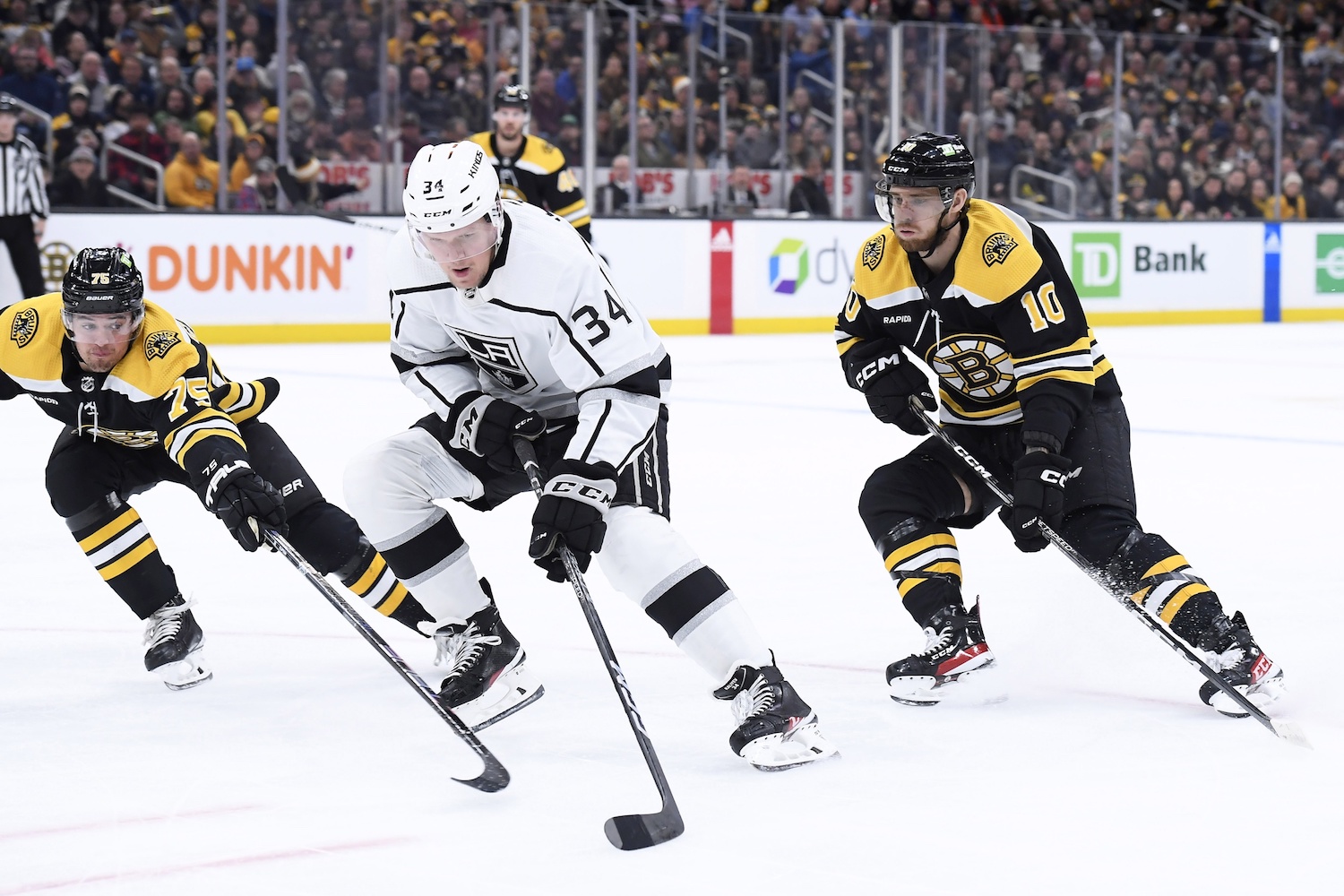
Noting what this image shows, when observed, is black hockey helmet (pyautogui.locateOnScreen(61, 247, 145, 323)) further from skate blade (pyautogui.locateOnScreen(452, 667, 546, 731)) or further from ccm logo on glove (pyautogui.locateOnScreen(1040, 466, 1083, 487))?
ccm logo on glove (pyautogui.locateOnScreen(1040, 466, 1083, 487))

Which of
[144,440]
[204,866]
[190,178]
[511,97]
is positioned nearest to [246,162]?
[190,178]

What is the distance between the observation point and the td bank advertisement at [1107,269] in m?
10.9

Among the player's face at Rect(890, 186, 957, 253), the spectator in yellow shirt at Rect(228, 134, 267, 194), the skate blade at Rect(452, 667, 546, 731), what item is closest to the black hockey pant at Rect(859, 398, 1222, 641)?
the player's face at Rect(890, 186, 957, 253)

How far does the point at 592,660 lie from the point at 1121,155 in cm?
1038

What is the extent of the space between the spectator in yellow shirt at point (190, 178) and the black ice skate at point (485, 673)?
7.07 metres

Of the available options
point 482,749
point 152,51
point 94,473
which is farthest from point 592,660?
point 152,51

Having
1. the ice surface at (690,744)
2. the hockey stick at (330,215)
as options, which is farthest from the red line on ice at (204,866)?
the hockey stick at (330,215)

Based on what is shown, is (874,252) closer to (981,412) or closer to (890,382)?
(890,382)

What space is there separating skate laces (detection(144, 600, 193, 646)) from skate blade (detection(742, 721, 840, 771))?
3.71ft

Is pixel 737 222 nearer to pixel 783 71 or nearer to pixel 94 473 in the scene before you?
pixel 783 71

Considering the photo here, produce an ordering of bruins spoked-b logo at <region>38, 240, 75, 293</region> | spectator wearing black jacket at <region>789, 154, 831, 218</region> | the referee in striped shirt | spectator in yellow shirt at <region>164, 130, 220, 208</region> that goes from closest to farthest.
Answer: the referee in striped shirt → bruins spoked-b logo at <region>38, 240, 75, 293</region> → spectator in yellow shirt at <region>164, 130, 220, 208</region> → spectator wearing black jacket at <region>789, 154, 831, 218</region>

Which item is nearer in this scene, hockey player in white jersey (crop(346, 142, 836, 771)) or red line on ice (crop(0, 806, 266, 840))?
red line on ice (crop(0, 806, 266, 840))

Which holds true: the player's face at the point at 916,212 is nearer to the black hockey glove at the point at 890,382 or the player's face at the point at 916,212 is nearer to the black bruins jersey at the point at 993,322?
the black bruins jersey at the point at 993,322

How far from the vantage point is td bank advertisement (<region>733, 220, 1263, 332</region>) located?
428 inches
